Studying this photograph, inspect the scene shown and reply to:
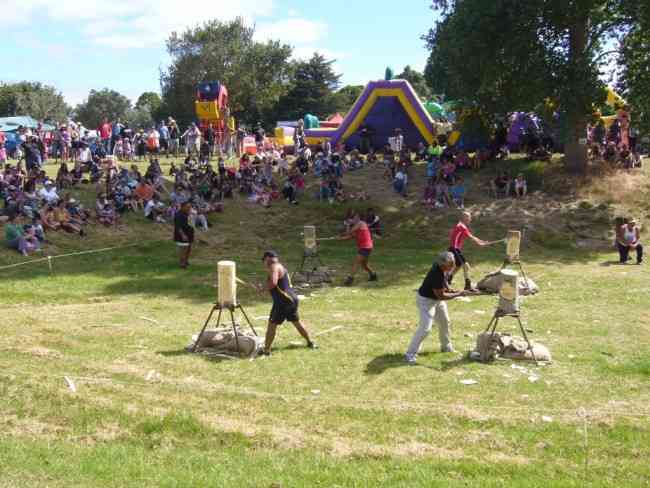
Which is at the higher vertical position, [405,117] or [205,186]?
[405,117]

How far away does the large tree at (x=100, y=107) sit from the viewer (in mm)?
84625

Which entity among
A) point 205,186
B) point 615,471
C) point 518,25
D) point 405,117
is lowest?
point 615,471

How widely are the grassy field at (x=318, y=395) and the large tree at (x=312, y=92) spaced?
51685 mm

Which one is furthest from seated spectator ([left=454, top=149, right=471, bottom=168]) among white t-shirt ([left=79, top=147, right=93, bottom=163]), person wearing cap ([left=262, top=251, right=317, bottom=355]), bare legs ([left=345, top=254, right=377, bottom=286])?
person wearing cap ([left=262, top=251, right=317, bottom=355])

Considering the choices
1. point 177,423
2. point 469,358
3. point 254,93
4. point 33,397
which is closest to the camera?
point 177,423

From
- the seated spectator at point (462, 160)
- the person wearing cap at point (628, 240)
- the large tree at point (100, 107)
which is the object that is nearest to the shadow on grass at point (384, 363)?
the person wearing cap at point (628, 240)

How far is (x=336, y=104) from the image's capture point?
6862 centimetres

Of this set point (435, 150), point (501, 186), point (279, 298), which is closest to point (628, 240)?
point (501, 186)

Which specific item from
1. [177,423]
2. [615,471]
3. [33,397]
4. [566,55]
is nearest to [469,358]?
[615,471]

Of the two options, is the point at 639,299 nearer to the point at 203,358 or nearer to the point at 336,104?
the point at 203,358

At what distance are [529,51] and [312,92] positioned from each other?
145 feet

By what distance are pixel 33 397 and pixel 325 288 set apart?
8654mm

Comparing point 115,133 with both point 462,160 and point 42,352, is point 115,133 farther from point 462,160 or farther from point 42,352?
point 42,352

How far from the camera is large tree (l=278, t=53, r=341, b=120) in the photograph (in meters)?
68.3
